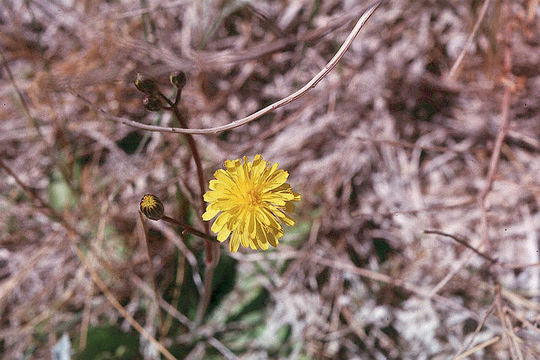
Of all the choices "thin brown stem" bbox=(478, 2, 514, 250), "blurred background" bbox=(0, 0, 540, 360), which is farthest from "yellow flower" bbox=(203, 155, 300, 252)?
"thin brown stem" bbox=(478, 2, 514, 250)

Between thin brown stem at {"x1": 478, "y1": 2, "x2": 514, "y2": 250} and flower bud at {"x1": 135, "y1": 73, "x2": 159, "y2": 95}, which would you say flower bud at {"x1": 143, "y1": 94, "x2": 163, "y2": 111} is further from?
thin brown stem at {"x1": 478, "y1": 2, "x2": 514, "y2": 250}

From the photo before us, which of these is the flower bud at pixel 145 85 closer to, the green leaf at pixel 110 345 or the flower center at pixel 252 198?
the flower center at pixel 252 198

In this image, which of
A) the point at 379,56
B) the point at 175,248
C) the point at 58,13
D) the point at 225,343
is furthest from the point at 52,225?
the point at 379,56

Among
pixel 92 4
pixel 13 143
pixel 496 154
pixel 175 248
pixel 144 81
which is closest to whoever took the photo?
pixel 144 81

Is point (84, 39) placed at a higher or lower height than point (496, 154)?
higher

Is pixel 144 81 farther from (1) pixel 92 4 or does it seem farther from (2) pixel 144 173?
(1) pixel 92 4

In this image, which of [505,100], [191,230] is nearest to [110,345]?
[191,230]
